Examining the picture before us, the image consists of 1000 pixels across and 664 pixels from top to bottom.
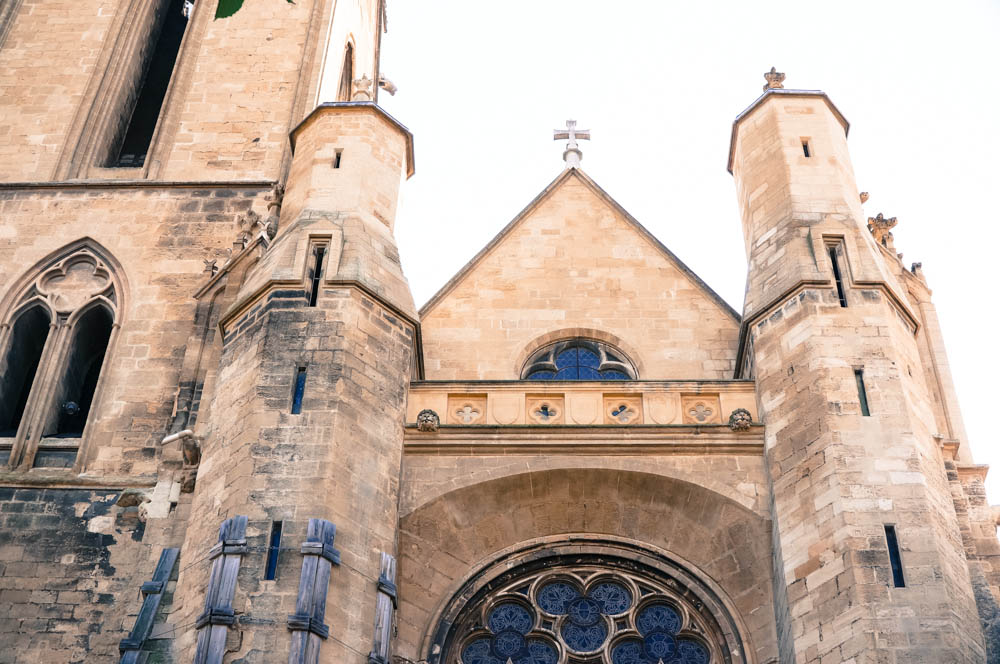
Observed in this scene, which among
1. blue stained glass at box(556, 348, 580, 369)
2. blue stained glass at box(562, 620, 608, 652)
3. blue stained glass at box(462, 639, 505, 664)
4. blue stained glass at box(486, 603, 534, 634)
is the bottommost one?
blue stained glass at box(462, 639, 505, 664)

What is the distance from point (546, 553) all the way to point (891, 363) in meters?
3.48

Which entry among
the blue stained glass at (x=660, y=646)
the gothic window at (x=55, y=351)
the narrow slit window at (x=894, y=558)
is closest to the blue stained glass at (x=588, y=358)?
the blue stained glass at (x=660, y=646)

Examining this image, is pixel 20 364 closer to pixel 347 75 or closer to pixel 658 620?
pixel 658 620

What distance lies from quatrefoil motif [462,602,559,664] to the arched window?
3.22 metres

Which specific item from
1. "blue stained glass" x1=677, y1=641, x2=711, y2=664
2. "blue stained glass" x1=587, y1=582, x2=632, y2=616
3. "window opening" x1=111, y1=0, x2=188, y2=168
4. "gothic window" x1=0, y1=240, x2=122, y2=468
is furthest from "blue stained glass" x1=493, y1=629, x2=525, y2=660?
"window opening" x1=111, y1=0, x2=188, y2=168

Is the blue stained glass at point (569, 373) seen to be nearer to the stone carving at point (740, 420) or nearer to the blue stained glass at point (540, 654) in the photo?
the stone carving at point (740, 420)

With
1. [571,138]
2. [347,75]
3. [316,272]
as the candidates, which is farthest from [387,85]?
[316,272]

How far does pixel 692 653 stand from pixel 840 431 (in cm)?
229

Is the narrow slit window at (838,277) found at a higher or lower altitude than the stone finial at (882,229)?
lower

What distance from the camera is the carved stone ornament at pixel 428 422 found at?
42.0 ft

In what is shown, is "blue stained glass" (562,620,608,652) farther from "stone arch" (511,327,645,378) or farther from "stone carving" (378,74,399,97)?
"stone carving" (378,74,399,97)

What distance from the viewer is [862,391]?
40.0 ft

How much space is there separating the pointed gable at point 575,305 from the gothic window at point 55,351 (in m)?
3.93

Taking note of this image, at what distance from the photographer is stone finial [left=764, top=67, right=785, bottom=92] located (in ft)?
52.5
